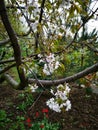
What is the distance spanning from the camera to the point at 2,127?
192 inches

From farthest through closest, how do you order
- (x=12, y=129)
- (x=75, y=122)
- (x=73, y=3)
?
(x=75, y=122) < (x=12, y=129) < (x=73, y=3)

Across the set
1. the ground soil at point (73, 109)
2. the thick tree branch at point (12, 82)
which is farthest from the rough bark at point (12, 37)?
the ground soil at point (73, 109)

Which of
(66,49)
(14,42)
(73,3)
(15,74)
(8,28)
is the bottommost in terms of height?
(15,74)

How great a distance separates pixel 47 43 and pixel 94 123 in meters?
3.14

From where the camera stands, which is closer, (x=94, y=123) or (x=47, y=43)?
(x=47, y=43)

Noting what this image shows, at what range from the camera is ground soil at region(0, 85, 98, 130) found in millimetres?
5016

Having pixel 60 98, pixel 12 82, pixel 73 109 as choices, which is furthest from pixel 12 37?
pixel 73 109

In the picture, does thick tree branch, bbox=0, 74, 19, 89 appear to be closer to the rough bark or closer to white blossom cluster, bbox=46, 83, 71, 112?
the rough bark

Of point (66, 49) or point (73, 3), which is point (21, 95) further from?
point (73, 3)

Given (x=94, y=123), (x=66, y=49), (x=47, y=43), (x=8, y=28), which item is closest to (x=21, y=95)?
(x=94, y=123)

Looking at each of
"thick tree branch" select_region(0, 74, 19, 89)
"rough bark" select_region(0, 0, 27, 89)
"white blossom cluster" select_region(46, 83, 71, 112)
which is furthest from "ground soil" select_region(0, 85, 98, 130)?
"white blossom cluster" select_region(46, 83, 71, 112)

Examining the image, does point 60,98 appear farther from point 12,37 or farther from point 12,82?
point 12,82

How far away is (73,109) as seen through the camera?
547 cm

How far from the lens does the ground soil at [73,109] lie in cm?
502
